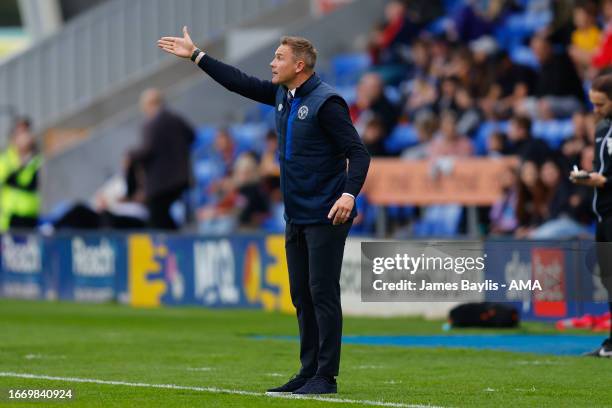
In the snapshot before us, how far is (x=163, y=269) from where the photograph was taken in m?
20.6

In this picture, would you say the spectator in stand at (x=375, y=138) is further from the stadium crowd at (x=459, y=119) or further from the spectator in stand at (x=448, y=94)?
the spectator in stand at (x=448, y=94)

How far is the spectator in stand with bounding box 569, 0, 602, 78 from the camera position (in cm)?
2034

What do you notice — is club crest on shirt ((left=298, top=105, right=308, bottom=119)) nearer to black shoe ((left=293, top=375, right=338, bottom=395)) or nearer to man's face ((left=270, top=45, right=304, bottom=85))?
man's face ((left=270, top=45, right=304, bottom=85))

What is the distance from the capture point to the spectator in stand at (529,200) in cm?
1759

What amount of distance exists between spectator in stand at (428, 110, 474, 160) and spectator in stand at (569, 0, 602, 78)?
1853mm

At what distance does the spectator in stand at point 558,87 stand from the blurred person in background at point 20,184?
723 centimetres

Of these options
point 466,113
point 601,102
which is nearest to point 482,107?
point 466,113

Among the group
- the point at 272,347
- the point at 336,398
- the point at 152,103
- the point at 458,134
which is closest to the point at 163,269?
the point at 152,103

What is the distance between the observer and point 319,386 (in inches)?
361

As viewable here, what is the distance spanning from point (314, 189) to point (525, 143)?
31.5ft

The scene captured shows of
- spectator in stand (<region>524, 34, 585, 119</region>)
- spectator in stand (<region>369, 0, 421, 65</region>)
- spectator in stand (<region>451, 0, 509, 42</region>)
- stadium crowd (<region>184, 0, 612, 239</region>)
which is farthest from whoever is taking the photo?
spectator in stand (<region>369, 0, 421, 65</region>)

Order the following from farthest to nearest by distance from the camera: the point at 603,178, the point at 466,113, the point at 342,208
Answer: the point at 466,113 → the point at 603,178 → the point at 342,208

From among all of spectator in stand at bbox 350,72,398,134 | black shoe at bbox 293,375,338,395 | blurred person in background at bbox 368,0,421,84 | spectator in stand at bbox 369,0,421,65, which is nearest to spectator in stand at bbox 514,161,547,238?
spectator in stand at bbox 350,72,398,134

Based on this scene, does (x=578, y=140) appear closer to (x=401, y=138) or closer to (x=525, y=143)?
(x=525, y=143)
